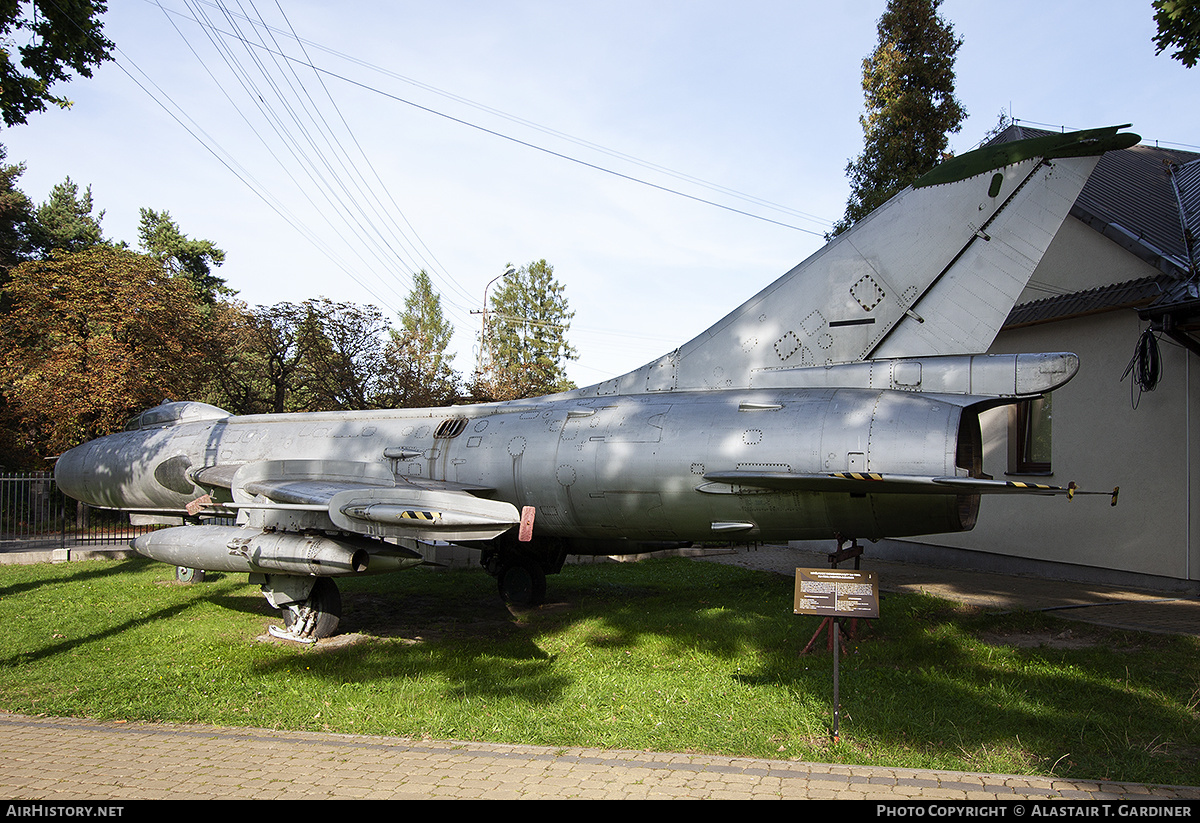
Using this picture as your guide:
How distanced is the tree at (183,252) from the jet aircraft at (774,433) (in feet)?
122

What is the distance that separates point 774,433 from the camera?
23.6ft

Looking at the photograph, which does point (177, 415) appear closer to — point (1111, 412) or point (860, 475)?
point (860, 475)

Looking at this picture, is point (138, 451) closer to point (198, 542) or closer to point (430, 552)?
point (198, 542)

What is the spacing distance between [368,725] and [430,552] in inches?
160

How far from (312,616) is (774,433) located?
21.7 ft

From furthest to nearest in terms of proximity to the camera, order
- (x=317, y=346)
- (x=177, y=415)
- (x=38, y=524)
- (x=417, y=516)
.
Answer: (x=317, y=346)
(x=38, y=524)
(x=177, y=415)
(x=417, y=516)

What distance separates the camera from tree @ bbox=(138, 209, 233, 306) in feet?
136

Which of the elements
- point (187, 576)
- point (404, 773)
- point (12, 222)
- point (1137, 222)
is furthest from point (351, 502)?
point (12, 222)

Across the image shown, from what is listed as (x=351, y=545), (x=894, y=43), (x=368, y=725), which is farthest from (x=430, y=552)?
(x=894, y=43)

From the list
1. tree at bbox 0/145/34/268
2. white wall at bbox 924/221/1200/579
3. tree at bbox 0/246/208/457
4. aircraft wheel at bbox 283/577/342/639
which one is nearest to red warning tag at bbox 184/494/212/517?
aircraft wheel at bbox 283/577/342/639

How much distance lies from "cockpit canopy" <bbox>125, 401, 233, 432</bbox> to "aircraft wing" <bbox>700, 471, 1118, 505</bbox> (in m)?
10.3

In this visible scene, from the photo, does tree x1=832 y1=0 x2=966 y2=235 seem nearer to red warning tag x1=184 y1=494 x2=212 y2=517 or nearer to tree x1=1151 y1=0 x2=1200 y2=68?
tree x1=1151 y1=0 x2=1200 y2=68

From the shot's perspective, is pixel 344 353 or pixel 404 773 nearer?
pixel 404 773

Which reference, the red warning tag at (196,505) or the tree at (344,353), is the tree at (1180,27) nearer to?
the red warning tag at (196,505)
